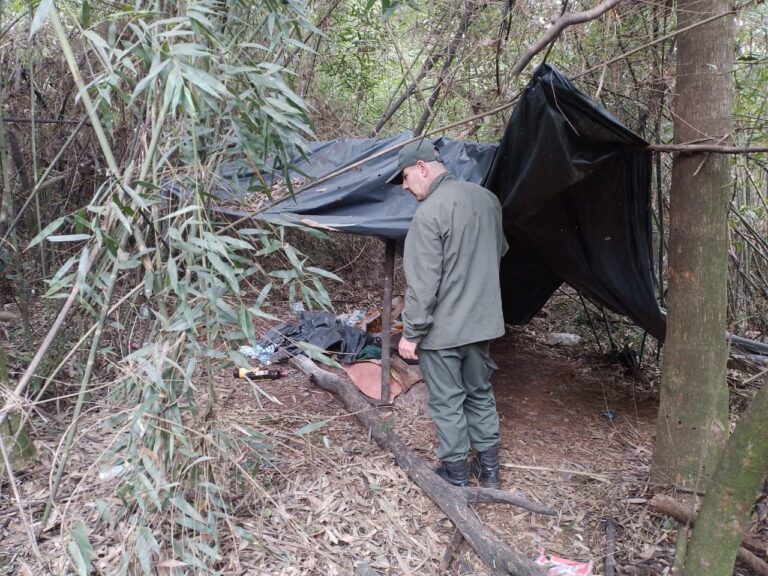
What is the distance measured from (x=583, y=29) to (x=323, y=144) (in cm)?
166

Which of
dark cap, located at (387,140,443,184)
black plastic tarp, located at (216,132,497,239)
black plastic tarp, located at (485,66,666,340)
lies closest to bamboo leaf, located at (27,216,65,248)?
black plastic tarp, located at (216,132,497,239)

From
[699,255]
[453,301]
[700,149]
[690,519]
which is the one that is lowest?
[690,519]

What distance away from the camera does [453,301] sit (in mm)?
2568

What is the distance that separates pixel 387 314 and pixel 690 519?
1.93 meters

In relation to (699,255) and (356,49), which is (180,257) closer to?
(699,255)

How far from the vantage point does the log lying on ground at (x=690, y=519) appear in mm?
1737

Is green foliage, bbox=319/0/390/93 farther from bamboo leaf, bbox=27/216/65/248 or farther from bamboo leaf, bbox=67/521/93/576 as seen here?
bamboo leaf, bbox=67/521/93/576

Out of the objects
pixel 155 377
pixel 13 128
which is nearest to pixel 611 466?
pixel 155 377

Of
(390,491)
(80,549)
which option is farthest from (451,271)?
(80,549)

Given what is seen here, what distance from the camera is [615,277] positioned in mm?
2916

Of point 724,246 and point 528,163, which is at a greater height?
point 528,163

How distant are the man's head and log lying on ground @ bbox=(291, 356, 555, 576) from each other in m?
1.27

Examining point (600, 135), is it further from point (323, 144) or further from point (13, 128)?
point (13, 128)

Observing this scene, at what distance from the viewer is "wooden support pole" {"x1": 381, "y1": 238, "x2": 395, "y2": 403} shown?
340 cm
